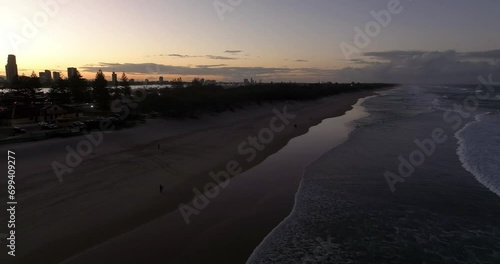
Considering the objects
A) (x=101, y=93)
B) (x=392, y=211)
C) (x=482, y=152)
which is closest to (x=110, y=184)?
(x=392, y=211)

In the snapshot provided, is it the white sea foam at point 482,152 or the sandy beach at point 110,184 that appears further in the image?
the white sea foam at point 482,152

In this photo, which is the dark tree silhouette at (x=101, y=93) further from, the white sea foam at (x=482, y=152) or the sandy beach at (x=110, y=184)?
the white sea foam at (x=482, y=152)

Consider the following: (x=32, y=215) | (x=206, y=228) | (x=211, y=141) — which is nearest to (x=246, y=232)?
(x=206, y=228)

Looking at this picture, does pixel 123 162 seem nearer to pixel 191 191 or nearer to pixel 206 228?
pixel 191 191

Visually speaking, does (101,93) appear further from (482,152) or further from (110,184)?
(482,152)

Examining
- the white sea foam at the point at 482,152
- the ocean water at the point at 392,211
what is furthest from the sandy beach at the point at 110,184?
the white sea foam at the point at 482,152

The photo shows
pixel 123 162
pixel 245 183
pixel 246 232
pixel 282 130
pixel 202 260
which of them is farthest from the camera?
pixel 282 130
